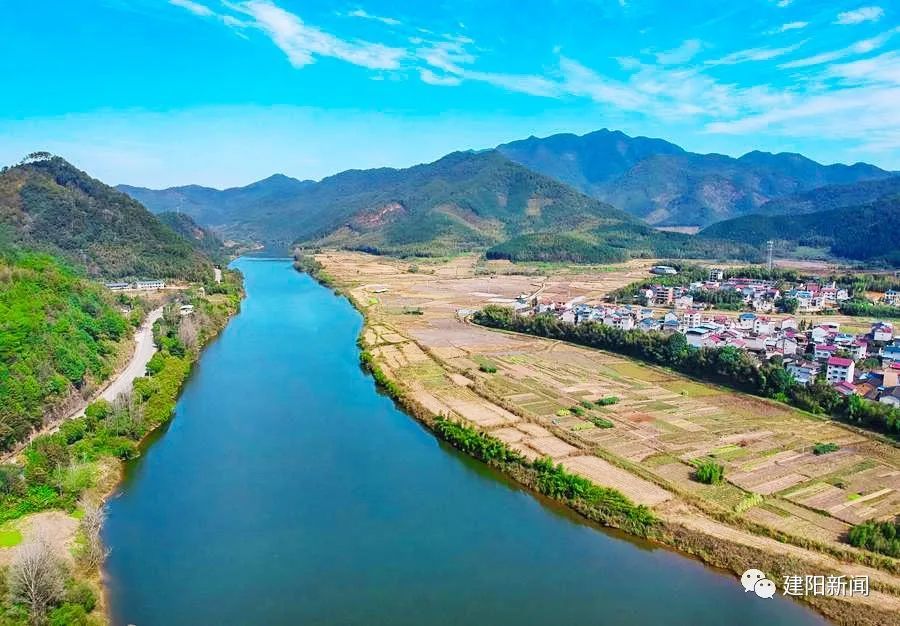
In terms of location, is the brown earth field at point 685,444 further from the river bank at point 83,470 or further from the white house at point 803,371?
the river bank at point 83,470

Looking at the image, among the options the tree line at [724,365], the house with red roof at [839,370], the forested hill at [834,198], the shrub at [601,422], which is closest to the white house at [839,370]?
the house with red roof at [839,370]

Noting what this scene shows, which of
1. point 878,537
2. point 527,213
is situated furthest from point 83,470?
point 527,213

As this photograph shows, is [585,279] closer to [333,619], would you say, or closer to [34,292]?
[34,292]

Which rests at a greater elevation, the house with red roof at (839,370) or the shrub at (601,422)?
the house with red roof at (839,370)

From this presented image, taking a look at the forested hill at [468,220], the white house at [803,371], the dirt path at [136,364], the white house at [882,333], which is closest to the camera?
the dirt path at [136,364]

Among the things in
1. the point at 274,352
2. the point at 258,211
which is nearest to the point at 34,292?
the point at 274,352
